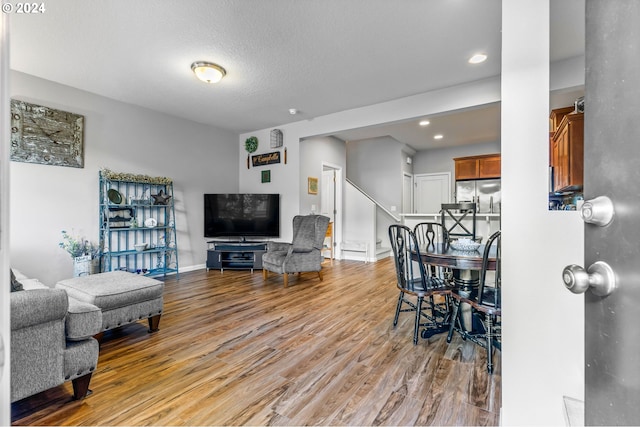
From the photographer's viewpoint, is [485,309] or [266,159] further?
[266,159]

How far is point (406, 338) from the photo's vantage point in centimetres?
243

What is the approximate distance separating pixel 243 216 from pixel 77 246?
2.43 metres

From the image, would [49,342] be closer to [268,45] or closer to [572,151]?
[268,45]

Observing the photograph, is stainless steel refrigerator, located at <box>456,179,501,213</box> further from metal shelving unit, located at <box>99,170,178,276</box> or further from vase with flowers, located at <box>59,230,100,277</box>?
vase with flowers, located at <box>59,230,100,277</box>

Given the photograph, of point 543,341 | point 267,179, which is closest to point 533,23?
point 543,341

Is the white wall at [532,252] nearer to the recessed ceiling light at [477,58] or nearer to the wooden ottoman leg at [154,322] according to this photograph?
the recessed ceiling light at [477,58]

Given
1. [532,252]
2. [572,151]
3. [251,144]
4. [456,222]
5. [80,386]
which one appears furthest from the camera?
[251,144]

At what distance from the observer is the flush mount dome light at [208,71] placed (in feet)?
10.2

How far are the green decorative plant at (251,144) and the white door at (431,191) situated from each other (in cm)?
476

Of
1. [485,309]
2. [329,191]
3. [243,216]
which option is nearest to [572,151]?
[485,309]

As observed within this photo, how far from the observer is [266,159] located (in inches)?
221

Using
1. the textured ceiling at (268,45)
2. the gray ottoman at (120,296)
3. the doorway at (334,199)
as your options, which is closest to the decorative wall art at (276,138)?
the textured ceiling at (268,45)

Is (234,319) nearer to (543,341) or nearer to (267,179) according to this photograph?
(543,341)

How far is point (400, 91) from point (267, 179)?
2923 mm
